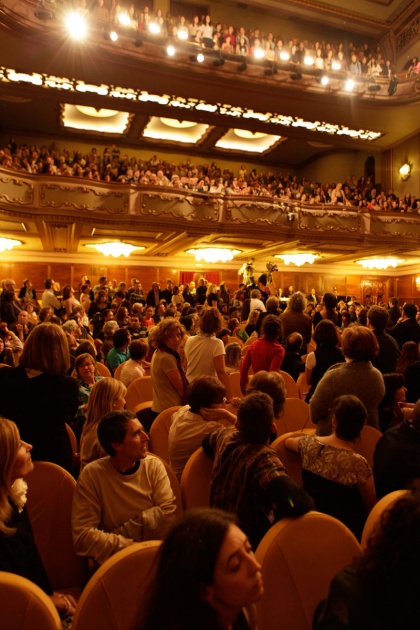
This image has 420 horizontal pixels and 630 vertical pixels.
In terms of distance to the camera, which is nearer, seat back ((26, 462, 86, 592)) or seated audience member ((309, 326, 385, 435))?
seat back ((26, 462, 86, 592))

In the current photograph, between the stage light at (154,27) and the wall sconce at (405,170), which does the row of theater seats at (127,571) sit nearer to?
the stage light at (154,27)

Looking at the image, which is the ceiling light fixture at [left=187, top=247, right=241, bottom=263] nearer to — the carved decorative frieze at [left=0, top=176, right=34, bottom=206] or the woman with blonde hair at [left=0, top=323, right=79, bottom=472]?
the carved decorative frieze at [left=0, top=176, right=34, bottom=206]

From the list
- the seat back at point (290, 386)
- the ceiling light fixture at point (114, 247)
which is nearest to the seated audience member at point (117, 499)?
the seat back at point (290, 386)

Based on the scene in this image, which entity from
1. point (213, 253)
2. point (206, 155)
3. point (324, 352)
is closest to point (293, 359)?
point (324, 352)

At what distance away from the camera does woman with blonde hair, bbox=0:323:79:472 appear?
2195 mm

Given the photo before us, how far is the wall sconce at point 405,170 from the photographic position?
1612 cm

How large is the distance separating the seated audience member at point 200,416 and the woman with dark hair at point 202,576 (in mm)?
1361

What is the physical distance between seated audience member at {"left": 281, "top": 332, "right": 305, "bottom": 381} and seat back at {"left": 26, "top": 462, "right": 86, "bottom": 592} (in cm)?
279

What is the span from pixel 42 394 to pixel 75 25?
1086 cm

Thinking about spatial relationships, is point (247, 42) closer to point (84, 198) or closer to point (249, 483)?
point (84, 198)

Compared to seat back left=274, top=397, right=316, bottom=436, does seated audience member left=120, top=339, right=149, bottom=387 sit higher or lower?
higher

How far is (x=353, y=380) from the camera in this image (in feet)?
8.70

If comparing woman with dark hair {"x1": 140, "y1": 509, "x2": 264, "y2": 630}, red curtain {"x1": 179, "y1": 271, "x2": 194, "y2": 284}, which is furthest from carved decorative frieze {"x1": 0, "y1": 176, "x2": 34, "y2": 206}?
woman with dark hair {"x1": 140, "y1": 509, "x2": 264, "y2": 630}

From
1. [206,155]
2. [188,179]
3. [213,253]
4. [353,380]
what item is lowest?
[353,380]
